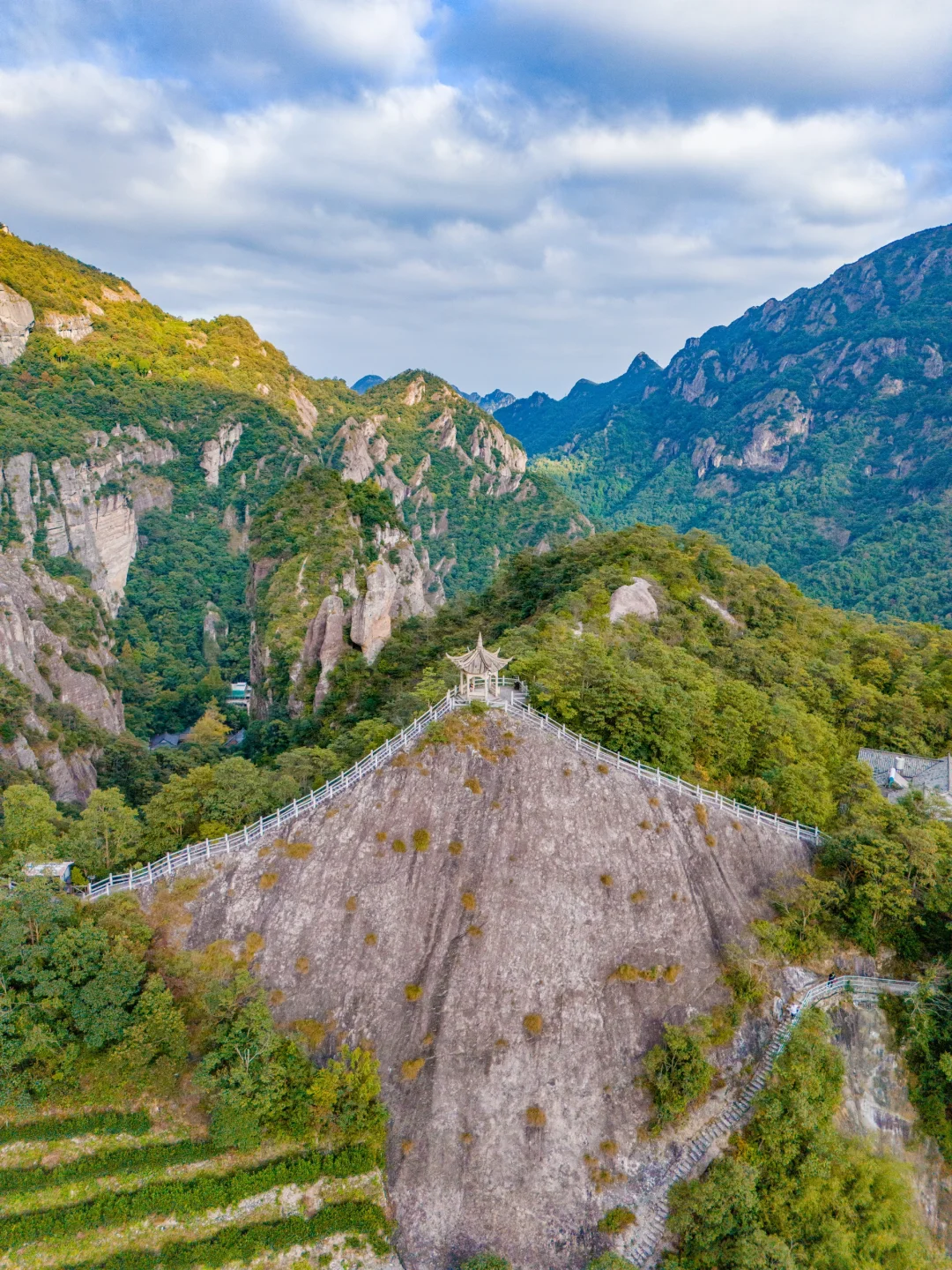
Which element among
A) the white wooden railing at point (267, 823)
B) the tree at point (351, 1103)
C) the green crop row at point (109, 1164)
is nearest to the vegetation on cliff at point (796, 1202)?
the tree at point (351, 1103)

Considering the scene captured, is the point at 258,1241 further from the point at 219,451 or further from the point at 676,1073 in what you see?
the point at 219,451

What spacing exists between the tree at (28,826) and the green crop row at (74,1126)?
7.97 metres

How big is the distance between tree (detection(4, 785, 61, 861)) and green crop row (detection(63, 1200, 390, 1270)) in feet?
40.0

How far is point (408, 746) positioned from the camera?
92.1 ft

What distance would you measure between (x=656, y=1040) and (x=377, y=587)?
42408 mm

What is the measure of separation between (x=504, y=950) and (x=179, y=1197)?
11.6 metres

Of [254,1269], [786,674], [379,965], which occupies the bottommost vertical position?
[254,1269]

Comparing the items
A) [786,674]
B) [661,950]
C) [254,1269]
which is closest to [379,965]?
[254,1269]

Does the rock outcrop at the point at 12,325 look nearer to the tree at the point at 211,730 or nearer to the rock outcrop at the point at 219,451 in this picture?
the rock outcrop at the point at 219,451

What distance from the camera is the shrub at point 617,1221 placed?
829 inches

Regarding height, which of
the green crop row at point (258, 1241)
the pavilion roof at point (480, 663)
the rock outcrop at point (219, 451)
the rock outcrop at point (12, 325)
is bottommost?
the green crop row at point (258, 1241)

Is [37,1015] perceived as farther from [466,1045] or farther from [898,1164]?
[898,1164]

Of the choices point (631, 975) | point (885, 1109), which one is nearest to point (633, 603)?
point (631, 975)

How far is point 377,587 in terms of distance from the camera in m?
59.2
